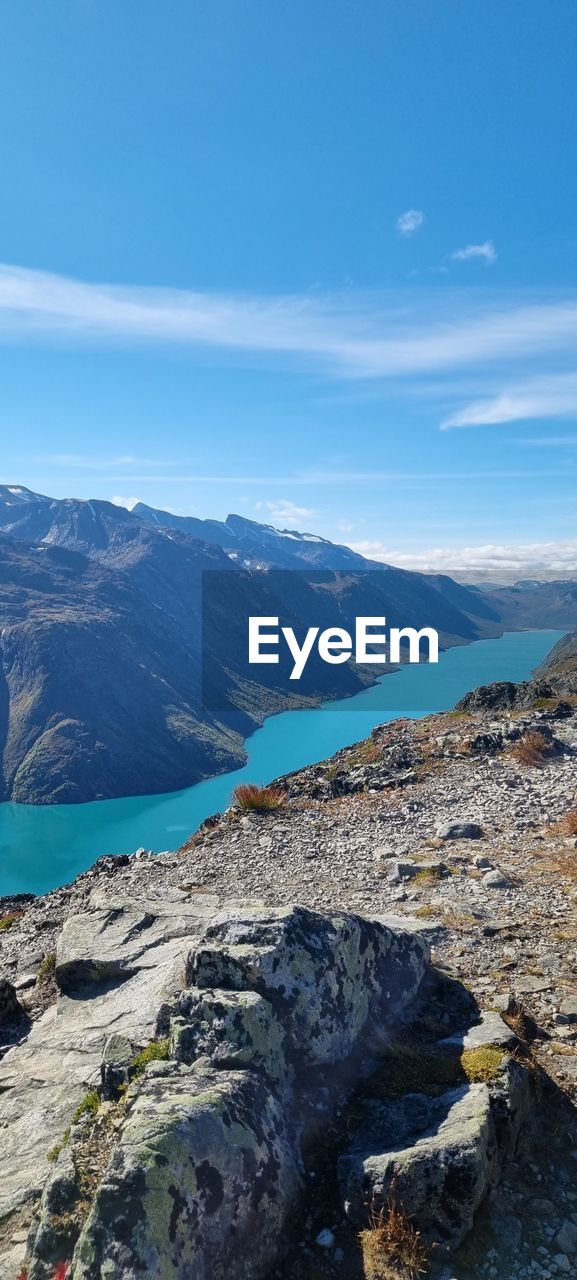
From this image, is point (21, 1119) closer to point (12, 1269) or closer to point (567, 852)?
point (12, 1269)

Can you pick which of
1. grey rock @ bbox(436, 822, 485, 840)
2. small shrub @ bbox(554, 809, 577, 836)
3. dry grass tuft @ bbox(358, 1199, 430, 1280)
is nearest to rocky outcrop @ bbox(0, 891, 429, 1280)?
dry grass tuft @ bbox(358, 1199, 430, 1280)

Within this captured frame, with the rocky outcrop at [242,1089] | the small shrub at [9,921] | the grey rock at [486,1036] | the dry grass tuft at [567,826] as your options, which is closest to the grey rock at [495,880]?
the dry grass tuft at [567,826]

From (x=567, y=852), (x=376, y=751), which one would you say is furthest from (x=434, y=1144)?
(x=376, y=751)

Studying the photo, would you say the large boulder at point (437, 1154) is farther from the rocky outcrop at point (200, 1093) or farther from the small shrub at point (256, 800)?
the small shrub at point (256, 800)

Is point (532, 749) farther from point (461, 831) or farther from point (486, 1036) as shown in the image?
point (486, 1036)

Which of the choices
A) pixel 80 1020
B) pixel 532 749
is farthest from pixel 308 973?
pixel 532 749

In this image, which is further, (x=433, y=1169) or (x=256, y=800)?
(x=256, y=800)
